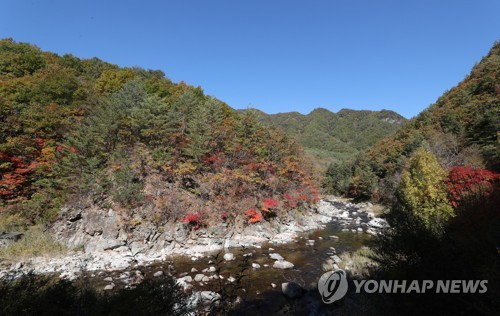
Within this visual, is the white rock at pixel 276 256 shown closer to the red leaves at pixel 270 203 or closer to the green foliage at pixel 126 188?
the red leaves at pixel 270 203

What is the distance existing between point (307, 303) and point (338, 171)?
57.7m

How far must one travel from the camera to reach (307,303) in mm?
8641

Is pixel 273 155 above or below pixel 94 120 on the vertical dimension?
below

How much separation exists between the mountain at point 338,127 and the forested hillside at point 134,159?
8331cm

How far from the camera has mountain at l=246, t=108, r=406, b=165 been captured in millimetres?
119625

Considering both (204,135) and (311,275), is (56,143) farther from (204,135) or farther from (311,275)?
(311,275)

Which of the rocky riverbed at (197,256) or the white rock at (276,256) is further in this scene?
the white rock at (276,256)

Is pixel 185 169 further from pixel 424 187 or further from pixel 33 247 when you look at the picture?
pixel 424 187

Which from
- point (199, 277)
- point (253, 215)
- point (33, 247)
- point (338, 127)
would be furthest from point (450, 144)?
point (338, 127)

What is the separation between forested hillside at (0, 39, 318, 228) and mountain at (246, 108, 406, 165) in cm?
8331

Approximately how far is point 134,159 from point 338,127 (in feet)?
460

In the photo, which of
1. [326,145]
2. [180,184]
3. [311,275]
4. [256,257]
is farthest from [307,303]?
[326,145]

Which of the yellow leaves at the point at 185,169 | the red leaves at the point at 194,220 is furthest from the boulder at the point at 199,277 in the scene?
the yellow leaves at the point at 185,169

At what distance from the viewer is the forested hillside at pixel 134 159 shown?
16359 millimetres
